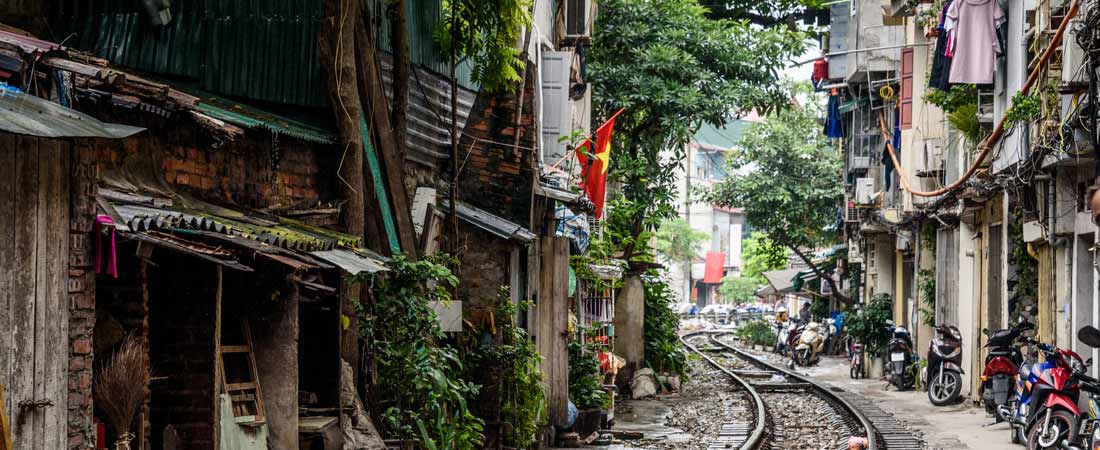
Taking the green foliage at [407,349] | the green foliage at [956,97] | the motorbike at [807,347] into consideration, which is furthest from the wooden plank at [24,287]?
the motorbike at [807,347]

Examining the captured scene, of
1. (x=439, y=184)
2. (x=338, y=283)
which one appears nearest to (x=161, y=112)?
(x=338, y=283)

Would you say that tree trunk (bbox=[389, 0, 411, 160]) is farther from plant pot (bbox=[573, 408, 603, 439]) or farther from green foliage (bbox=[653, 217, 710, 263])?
green foliage (bbox=[653, 217, 710, 263])

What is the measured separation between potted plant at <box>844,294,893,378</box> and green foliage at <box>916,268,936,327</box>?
3.21ft

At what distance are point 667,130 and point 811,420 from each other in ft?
22.1

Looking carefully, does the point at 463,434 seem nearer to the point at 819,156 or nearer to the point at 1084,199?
the point at 1084,199

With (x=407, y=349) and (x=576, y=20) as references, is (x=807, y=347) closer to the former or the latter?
(x=576, y=20)

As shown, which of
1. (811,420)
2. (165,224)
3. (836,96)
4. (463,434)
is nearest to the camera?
(165,224)

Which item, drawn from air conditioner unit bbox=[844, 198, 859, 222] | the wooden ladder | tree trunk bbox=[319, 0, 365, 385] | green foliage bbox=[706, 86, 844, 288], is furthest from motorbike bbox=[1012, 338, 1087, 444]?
green foliage bbox=[706, 86, 844, 288]

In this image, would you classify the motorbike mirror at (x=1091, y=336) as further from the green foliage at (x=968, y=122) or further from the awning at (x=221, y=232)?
the green foliage at (x=968, y=122)

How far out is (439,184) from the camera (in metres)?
12.7

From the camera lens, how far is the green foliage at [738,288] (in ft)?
227

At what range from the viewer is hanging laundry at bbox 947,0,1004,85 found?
1652 cm

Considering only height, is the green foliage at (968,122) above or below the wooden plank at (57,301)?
above

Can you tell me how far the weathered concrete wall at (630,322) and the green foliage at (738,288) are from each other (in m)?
47.4
